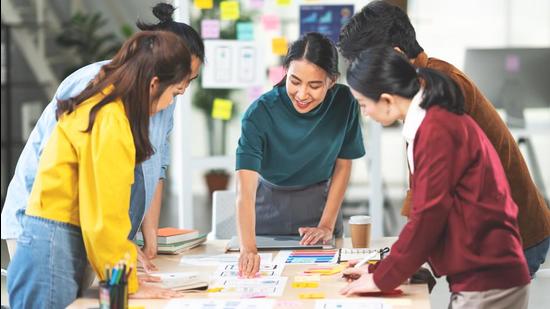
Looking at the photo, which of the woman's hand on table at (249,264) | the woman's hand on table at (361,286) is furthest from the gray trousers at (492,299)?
the woman's hand on table at (249,264)

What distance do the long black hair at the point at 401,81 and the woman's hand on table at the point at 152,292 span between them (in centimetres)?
73

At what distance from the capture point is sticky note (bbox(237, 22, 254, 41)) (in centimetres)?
516

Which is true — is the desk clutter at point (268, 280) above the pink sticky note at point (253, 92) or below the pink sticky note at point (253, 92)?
below

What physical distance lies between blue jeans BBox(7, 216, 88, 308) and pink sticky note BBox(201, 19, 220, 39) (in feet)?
9.23

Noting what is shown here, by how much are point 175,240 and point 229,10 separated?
89.2 inches

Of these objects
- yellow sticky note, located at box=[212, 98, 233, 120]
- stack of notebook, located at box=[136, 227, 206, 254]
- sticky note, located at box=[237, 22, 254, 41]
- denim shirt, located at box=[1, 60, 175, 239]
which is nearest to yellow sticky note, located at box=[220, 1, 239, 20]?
sticky note, located at box=[237, 22, 254, 41]

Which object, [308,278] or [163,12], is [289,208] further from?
[163,12]

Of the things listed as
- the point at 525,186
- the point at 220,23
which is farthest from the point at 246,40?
the point at 525,186

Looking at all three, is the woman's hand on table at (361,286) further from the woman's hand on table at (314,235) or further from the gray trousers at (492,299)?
the woman's hand on table at (314,235)

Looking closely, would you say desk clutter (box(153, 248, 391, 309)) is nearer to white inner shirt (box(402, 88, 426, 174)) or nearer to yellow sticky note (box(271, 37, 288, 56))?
white inner shirt (box(402, 88, 426, 174))

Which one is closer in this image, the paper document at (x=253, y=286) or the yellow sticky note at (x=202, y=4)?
the paper document at (x=253, y=286)

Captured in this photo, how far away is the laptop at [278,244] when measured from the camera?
3088 mm

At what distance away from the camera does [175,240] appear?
10.3 feet

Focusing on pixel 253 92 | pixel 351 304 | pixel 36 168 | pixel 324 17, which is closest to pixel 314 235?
pixel 351 304
